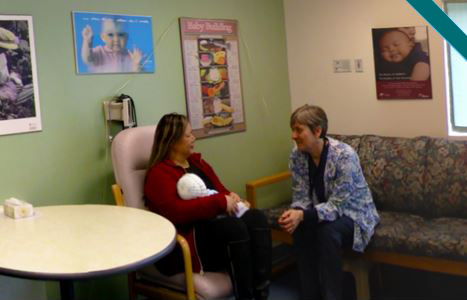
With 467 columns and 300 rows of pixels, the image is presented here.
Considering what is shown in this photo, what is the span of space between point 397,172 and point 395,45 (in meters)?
0.92

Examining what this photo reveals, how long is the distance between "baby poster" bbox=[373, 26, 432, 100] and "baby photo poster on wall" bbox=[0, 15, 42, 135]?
2313 millimetres

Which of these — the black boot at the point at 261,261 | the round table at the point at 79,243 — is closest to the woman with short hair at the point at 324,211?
the black boot at the point at 261,261

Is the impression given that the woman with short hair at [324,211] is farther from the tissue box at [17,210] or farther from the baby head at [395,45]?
the tissue box at [17,210]

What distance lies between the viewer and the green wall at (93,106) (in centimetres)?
281

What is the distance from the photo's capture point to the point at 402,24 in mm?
3682

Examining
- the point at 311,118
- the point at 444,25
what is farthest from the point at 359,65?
the point at 444,25

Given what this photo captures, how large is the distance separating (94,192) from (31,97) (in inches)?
25.6

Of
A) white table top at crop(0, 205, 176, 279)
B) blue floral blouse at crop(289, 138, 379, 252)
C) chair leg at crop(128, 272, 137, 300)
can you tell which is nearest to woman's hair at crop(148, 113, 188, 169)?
white table top at crop(0, 205, 176, 279)

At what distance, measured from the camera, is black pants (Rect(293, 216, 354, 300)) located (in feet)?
9.38

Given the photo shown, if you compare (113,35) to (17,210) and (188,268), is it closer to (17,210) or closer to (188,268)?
(17,210)

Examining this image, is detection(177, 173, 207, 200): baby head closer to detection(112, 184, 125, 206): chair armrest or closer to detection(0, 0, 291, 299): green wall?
detection(112, 184, 125, 206): chair armrest

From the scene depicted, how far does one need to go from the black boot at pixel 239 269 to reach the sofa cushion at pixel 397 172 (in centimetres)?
127

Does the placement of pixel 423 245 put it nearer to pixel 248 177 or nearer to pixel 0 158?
pixel 248 177

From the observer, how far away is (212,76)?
375cm
